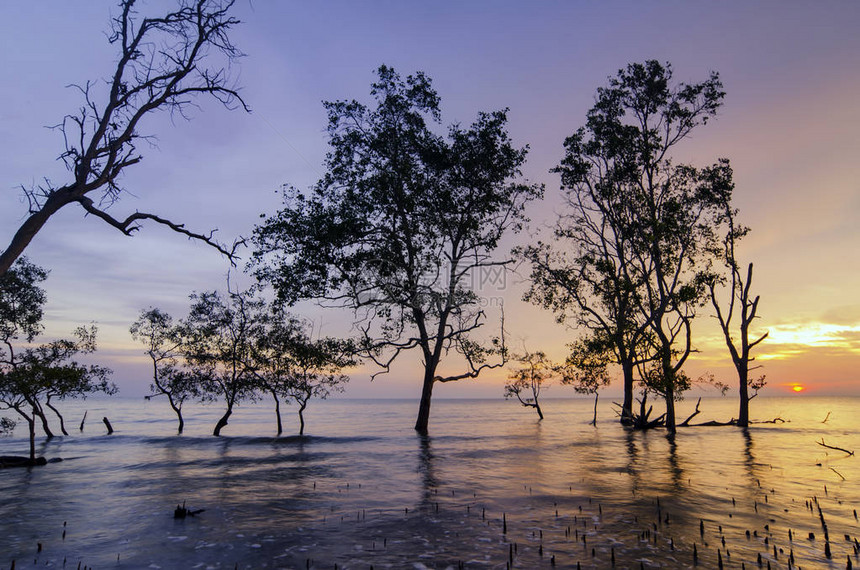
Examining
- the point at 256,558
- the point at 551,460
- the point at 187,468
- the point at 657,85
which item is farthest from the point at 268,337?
the point at 657,85

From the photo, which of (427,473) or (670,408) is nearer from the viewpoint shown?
(427,473)

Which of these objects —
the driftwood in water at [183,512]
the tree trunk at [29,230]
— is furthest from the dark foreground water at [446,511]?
the tree trunk at [29,230]

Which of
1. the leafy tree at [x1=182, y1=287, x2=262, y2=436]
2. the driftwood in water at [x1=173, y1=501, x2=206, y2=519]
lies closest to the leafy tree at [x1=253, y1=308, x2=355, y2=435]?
the leafy tree at [x1=182, y1=287, x2=262, y2=436]

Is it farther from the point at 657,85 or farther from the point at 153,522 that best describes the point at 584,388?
the point at 153,522

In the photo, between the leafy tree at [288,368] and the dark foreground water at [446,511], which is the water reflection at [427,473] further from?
the leafy tree at [288,368]

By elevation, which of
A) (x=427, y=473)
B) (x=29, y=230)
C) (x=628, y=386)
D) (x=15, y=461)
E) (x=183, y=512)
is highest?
(x=29, y=230)

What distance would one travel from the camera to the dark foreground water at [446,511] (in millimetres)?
10734

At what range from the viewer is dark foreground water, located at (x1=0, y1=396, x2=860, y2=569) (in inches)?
423

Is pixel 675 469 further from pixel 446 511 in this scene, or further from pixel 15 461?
pixel 15 461

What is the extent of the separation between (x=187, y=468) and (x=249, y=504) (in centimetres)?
1340

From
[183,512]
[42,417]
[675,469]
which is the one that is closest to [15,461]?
[42,417]

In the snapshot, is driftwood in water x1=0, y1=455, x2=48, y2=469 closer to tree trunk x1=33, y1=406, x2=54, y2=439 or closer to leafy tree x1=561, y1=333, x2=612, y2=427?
tree trunk x1=33, y1=406, x2=54, y2=439

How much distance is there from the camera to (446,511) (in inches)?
589

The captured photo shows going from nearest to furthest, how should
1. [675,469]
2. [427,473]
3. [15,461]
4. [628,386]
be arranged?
[675,469], [427,473], [15,461], [628,386]
